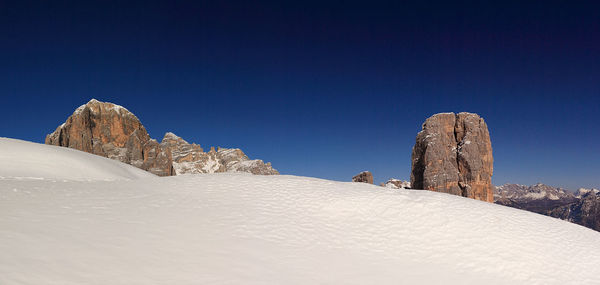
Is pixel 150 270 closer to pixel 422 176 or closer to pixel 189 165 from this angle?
pixel 422 176

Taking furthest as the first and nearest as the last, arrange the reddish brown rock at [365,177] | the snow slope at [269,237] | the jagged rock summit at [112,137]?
the jagged rock summit at [112,137], the reddish brown rock at [365,177], the snow slope at [269,237]

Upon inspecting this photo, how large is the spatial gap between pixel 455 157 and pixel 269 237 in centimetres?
7173

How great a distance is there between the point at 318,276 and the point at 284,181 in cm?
708

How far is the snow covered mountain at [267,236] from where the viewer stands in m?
6.11

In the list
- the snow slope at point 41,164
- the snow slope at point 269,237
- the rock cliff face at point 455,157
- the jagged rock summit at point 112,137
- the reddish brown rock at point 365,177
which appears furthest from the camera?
the jagged rock summit at point 112,137

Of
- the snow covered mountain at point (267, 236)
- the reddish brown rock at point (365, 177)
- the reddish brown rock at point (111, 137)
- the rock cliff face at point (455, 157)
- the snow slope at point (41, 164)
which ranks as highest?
the reddish brown rock at point (111, 137)

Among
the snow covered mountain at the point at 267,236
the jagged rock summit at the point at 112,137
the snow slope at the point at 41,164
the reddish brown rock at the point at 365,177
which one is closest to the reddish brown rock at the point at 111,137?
the jagged rock summit at the point at 112,137

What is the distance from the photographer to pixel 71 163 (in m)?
18.2

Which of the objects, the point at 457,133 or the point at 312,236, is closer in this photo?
the point at 312,236

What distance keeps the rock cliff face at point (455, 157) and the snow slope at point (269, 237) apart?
5931 centimetres

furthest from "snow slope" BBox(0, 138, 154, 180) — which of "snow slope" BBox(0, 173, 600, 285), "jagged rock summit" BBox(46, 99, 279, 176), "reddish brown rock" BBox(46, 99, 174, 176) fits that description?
"jagged rock summit" BBox(46, 99, 279, 176)

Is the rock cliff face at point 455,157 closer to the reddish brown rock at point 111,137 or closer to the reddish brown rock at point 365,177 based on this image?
the reddish brown rock at point 365,177

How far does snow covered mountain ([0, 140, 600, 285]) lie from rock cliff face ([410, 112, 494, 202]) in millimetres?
59525

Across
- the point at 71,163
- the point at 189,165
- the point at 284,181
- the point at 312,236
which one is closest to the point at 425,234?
the point at 312,236
